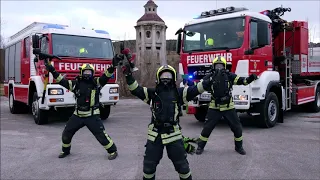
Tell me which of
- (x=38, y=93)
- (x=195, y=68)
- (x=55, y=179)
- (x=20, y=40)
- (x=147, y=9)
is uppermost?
(x=147, y=9)

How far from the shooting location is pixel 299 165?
17.0 feet

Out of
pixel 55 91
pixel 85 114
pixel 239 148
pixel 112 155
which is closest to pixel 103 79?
pixel 85 114

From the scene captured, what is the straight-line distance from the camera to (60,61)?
340 inches

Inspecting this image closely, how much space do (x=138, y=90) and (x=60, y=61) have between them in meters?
5.40

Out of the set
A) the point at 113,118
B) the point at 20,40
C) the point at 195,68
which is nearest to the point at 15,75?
the point at 20,40

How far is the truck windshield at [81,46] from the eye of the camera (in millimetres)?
8906

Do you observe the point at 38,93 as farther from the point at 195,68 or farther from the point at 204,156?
the point at 204,156

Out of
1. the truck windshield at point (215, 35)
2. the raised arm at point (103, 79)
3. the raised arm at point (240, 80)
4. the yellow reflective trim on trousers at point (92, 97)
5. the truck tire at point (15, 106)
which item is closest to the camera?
the raised arm at point (103, 79)

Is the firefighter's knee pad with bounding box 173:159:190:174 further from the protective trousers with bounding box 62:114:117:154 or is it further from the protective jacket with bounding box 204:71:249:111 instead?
the protective jacket with bounding box 204:71:249:111

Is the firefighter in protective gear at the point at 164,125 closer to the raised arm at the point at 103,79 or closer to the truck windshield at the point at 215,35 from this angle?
the raised arm at the point at 103,79

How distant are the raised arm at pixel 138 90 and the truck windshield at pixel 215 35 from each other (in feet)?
14.8

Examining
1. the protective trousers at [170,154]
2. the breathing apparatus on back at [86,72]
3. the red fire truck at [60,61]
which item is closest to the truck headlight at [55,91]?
the red fire truck at [60,61]

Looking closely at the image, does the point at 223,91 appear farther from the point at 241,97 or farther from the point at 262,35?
the point at 262,35

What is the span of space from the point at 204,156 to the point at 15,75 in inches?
322
